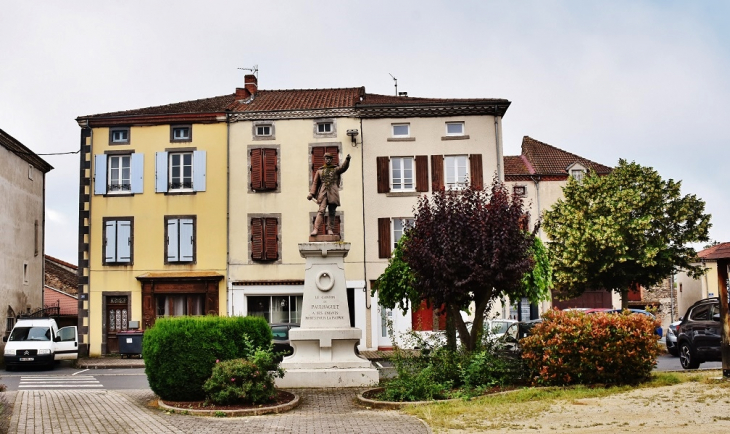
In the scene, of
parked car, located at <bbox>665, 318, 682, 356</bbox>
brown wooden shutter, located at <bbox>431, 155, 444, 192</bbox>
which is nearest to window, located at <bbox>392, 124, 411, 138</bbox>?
brown wooden shutter, located at <bbox>431, 155, 444, 192</bbox>

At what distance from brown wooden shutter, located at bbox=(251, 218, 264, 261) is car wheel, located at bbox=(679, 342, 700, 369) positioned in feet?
55.0

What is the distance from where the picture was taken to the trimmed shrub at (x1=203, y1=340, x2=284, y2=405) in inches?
519

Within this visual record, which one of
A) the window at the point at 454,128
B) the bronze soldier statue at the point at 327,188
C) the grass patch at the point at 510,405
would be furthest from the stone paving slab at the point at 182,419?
the window at the point at 454,128

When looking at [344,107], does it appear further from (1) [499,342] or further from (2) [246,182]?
(1) [499,342]

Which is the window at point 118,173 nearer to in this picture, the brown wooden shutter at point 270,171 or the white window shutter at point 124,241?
the white window shutter at point 124,241

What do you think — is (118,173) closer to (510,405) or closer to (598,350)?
(598,350)

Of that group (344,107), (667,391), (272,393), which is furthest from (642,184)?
(272,393)

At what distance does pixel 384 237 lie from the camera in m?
31.0

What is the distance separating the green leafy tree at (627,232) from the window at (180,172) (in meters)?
15.3

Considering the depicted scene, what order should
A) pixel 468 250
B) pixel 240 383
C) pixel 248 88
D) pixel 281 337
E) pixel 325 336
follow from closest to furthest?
pixel 240 383, pixel 468 250, pixel 325 336, pixel 281 337, pixel 248 88

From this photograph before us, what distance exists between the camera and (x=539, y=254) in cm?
1778

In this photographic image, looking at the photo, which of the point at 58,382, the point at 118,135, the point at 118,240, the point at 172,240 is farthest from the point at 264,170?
the point at 58,382

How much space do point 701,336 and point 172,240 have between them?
66.1 feet

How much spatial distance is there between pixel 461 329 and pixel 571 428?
5884 millimetres
